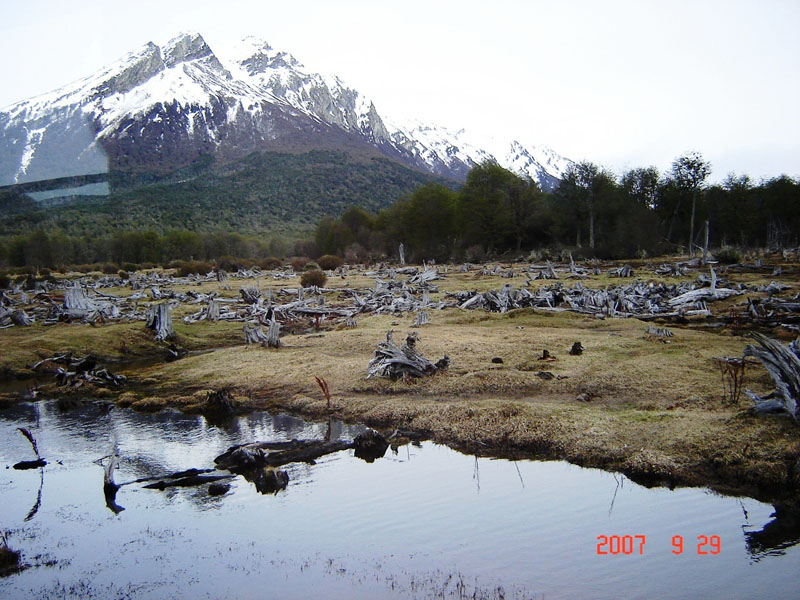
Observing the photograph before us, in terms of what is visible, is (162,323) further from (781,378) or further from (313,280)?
(781,378)

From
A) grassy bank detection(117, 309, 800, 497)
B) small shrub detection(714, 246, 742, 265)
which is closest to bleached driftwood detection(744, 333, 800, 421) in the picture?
grassy bank detection(117, 309, 800, 497)

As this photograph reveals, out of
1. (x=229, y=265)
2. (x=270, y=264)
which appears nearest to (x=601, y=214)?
(x=270, y=264)

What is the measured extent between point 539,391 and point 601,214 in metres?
49.8

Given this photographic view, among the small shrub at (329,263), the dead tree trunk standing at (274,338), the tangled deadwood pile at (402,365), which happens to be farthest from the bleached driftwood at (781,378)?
the small shrub at (329,263)

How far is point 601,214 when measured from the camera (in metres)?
59.1

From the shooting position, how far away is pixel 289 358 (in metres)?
19.6

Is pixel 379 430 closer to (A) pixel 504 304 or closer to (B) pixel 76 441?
(B) pixel 76 441

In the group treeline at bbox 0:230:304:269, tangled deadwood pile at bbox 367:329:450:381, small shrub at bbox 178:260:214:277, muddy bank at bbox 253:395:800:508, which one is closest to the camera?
muddy bank at bbox 253:395:800:508

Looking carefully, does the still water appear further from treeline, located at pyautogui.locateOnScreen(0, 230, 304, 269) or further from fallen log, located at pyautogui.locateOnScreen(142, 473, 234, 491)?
treeline, located at pyautogui.locateOnScreen(0, 230, 304, 269)

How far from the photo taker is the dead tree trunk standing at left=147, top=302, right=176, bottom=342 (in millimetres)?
25062

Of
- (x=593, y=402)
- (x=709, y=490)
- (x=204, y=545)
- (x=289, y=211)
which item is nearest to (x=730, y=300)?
(x=593, y=402)

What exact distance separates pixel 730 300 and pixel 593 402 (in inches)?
616

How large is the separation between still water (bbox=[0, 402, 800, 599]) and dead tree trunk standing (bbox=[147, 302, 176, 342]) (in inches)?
552

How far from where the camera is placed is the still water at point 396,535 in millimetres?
6863
